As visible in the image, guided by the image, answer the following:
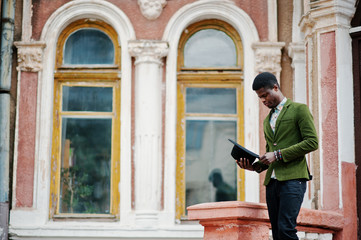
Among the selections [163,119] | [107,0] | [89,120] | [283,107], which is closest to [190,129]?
[163,119]

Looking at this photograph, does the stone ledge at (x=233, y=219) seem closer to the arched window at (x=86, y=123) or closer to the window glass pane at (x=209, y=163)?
the window glass pane at (x=209, y=163)

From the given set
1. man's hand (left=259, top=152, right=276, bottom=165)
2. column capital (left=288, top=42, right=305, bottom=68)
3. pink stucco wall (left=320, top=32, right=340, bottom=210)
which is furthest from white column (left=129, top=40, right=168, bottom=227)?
man's hand (left=259, top=152, right=276, bottom=165)

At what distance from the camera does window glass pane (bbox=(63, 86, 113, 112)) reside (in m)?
10.5

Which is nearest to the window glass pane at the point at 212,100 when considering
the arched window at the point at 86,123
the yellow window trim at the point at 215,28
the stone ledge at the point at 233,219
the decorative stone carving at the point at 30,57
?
the yellow window trim at the point at 215,28

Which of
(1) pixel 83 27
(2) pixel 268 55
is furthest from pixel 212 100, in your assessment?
(1) pixel 83 27

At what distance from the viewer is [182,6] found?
412 inches

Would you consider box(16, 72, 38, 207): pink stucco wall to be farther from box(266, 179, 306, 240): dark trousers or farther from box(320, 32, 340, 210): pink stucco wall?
box(266, 179, 306, 240): dark trousers

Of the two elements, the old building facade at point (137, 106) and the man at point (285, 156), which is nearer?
the man at point (285, 156)

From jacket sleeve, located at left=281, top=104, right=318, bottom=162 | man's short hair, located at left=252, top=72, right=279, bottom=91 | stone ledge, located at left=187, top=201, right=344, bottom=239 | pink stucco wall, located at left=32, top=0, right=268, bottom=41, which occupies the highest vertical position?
pink stucco wall, located at left=32, top=0, right=268, bottom=41

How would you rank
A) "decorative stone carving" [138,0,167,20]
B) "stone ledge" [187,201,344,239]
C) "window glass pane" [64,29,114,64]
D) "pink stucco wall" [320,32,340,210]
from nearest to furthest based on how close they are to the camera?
"stone ledge" [187,201,344,239]
"pink stucco wall" [320,32,340,210]
"decorative stone carving" [138,0,167,20]
"window glass pane" [64,29,114,64]

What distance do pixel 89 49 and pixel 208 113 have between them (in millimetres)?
1928

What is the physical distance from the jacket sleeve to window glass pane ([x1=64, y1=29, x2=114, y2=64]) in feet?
16.6

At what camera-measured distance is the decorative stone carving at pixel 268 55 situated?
10.2 metres

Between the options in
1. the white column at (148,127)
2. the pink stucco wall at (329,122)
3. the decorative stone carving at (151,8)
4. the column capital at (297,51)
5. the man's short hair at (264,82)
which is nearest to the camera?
the man's short hair at (264,82)
